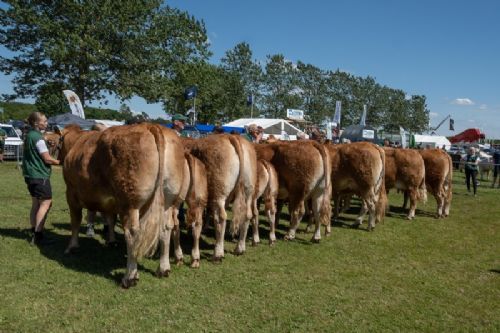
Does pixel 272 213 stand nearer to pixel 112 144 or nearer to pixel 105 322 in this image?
pixel 112 144

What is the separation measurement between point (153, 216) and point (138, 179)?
18.8 inches

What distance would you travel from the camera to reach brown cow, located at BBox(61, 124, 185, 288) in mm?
4910

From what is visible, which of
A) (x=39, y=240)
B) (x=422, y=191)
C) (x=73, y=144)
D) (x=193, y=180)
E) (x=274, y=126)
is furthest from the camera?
(x=274, y=126)

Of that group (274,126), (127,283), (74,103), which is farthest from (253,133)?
(274,126)

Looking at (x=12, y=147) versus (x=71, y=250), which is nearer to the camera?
(x=71, y=250)

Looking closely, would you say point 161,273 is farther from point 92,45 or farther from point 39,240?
point 92,45

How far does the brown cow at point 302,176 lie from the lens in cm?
772

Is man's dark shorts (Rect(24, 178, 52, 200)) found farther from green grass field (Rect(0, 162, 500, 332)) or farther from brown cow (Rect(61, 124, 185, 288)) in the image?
brown cow (Rect(61, 124, 185, 288))

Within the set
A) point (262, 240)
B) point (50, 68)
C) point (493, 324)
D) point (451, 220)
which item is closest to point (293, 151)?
point (262, 240)

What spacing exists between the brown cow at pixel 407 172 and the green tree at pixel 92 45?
1963cm

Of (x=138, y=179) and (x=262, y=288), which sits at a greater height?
(x=138, y=179)

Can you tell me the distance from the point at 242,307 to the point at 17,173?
564 inches

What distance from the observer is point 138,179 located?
4.90m

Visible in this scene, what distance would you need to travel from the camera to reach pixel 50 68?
26609mm
